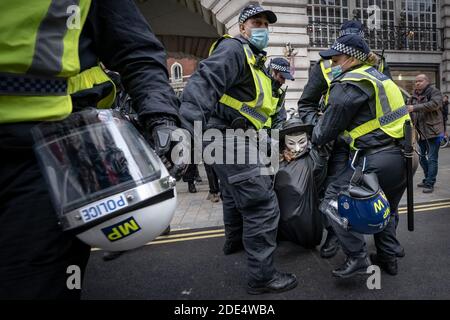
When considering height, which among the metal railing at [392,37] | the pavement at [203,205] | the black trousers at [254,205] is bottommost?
the pavement at [203,205]

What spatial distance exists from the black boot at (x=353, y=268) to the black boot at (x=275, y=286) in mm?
348

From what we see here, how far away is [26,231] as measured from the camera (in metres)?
0.90

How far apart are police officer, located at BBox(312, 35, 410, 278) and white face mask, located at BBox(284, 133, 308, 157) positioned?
14.4 inches

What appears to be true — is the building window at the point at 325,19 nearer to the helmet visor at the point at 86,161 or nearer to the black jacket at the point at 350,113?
the black jacket at the point at 350,113

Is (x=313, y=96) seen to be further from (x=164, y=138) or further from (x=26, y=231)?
(x=26, y=231)

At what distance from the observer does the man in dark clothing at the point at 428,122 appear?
5297mm

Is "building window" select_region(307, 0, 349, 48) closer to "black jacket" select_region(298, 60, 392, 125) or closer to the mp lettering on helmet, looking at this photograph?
"black jacket" select_region(298, 60, 392, 125)

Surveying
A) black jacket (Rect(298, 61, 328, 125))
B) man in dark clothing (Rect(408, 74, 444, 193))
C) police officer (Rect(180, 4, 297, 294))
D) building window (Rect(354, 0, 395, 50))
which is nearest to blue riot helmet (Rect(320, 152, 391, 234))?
police officer (Rect(180, 4, 297, 294))

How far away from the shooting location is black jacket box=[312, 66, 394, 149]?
7.63 ft

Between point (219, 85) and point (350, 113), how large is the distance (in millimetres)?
1056

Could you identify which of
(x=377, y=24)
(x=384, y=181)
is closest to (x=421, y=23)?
(x=377, y=24)

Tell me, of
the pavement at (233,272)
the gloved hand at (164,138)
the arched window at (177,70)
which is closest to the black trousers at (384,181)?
the pavement at (233,272)

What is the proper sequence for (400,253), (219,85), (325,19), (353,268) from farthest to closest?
1. (325,19)
2. (400,253)
3. (353,268)
4. (219,85)
